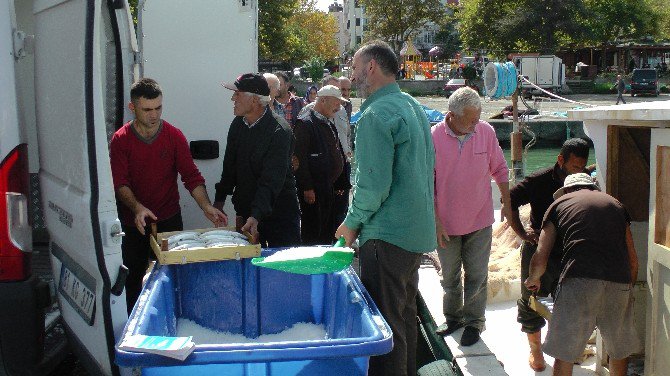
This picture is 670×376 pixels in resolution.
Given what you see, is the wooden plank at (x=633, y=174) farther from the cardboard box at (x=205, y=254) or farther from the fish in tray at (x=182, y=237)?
the fish in tray at (x=182, y=237)

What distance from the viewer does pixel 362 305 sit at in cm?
337

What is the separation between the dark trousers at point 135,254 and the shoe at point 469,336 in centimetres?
211


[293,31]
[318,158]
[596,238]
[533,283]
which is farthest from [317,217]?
[293,31]

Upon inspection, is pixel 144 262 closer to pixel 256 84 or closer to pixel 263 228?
pixel 263 228

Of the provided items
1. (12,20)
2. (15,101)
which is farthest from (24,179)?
(12,20)

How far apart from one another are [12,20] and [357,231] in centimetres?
199

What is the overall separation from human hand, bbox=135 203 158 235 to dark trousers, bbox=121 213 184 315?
0.31 meters

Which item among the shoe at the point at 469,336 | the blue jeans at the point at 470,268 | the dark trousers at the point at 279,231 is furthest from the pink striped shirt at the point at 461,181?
the dark trousers at the point at 279,231

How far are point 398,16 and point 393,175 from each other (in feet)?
223

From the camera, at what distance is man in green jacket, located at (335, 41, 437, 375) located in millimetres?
3566

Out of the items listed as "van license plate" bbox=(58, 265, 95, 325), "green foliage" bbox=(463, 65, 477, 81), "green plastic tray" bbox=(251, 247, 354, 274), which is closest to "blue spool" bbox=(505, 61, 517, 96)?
"green plastic tray" bbox=(251, 247, 354, 274)

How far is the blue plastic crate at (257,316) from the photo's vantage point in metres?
2.76

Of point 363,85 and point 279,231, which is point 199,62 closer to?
point 279,231

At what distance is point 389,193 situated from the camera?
3695 mm
